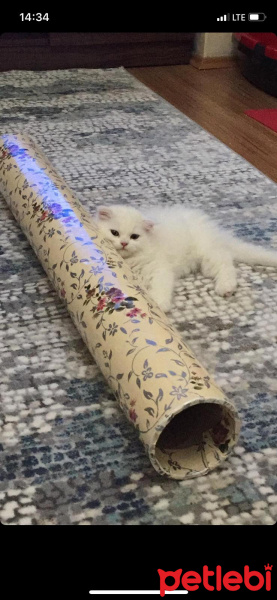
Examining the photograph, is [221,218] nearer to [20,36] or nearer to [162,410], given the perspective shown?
[162,410]

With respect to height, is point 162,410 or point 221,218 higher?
point 162,410

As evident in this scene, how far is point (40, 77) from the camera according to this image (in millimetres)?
3430

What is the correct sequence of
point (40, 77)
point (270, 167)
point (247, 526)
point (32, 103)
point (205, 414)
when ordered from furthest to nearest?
point (40, 77)
point (32, 103)
point (270, 167)
point (205, 414)
point (247, 526)

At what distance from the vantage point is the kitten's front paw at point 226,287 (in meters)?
1.59

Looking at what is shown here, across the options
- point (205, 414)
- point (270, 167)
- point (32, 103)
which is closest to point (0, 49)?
point (32, 103)

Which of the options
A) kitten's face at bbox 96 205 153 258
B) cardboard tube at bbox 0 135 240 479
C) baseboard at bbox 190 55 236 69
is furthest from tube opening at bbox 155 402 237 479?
baseboard at bbox 190 55 236 69

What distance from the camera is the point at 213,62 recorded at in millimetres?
3795

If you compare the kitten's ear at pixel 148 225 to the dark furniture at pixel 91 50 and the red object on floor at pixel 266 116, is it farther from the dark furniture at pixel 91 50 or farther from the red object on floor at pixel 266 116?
the dark furniture at pixel 91 50

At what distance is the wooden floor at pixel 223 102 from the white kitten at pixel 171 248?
0.71 meters

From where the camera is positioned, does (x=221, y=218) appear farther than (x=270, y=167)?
No

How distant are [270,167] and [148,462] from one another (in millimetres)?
1574

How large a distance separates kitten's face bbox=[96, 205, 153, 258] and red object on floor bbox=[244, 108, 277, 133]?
1441 mm

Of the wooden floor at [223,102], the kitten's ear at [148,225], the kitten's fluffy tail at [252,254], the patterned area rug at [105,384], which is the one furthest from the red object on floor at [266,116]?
the kitten's ear at [148,225]
